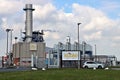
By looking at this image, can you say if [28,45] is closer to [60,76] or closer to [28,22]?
[28,22]

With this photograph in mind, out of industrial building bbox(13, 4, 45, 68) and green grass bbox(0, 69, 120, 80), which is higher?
industrial building bbox(13, 4, 45, 68)

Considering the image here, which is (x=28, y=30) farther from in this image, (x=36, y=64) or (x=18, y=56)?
(x=36, y=64)

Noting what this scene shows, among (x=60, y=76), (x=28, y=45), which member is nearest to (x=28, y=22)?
(x=28, y=45)

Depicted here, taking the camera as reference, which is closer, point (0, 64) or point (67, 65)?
point (67, 65)

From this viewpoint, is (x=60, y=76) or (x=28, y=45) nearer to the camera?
(x=60, y=76)

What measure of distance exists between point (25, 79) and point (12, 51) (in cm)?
15924

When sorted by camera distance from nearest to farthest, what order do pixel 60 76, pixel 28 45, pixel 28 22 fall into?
pixel 60 76, pixel 28 22, pixel 28 45

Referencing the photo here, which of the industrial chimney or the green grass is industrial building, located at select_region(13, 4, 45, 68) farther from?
the green grass

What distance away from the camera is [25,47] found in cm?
18325

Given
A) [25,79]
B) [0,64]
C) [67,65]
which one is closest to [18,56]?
[0,64]

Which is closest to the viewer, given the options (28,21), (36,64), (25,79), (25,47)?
(25,79)

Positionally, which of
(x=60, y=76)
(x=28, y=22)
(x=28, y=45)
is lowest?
(x=60, y=76)

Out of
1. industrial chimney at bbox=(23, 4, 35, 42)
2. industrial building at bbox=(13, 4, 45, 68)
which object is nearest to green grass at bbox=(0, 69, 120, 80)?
industrial chimney at bbox=(23, 4, 35, 42)

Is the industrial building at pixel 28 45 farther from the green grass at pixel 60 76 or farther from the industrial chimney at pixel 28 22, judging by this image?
the green grass at pixel 60 76
